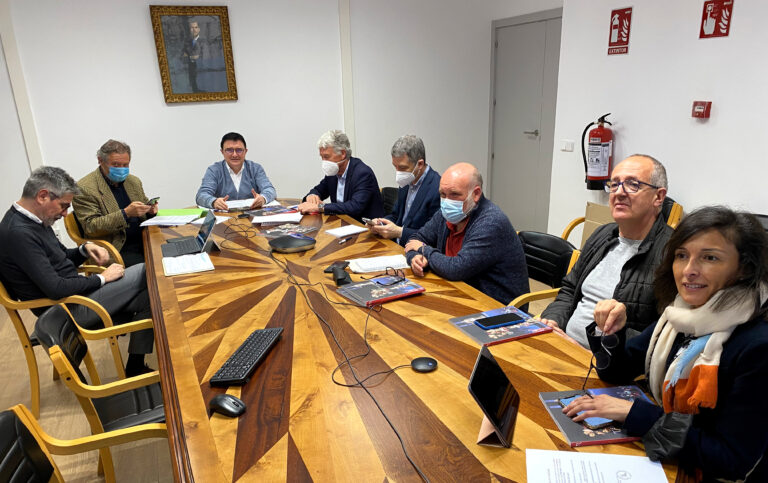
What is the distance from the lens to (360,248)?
288 cm

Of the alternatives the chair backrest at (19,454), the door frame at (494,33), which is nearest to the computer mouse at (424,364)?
the chair backrest at (19,454)

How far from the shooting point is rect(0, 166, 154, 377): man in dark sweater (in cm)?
251

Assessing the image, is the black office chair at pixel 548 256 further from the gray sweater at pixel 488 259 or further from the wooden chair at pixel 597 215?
the wooden chair at pixel 597 215

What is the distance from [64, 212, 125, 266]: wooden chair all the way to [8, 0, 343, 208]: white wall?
1.37 metres

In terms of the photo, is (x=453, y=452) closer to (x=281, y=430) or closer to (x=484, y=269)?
(x=281, y=430)

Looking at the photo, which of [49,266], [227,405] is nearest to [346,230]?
[49,266]

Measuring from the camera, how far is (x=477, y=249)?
234 cm

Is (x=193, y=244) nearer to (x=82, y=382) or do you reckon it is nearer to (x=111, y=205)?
(x=111, y=205)

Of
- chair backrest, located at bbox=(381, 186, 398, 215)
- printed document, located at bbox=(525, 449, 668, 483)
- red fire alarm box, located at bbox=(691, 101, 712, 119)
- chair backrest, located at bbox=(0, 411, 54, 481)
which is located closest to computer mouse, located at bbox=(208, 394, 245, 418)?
chair backrest, located at bbox=(0, 411, 54, 481)

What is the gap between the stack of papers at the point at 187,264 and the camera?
2.60 m

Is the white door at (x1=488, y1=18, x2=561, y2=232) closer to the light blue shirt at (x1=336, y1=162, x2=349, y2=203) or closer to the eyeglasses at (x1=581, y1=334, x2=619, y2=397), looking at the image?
the light blue shirt at (x1=336, y1=162, x2=349, y2=203)

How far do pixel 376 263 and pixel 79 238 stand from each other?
2.32 meters

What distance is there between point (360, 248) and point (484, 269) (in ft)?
2.57

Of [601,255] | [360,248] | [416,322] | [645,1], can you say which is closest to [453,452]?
[416,322]
